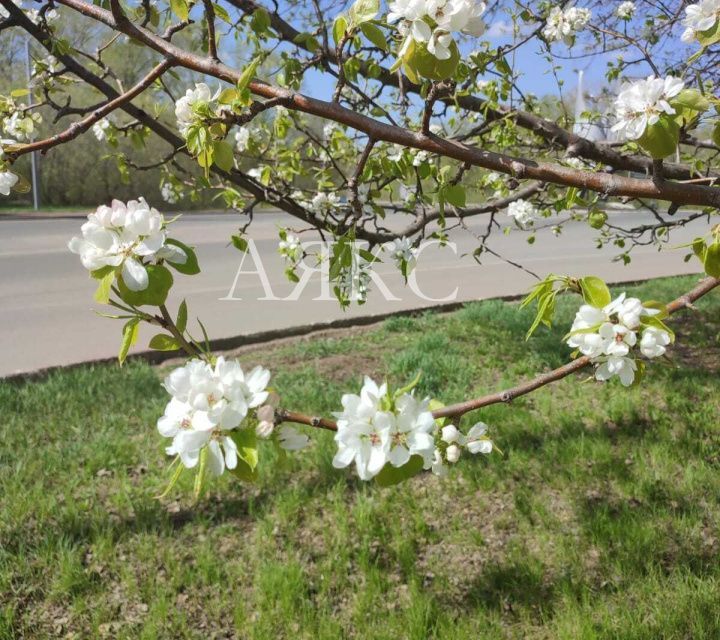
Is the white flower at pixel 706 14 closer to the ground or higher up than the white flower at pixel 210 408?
higher up

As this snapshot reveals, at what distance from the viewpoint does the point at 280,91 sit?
37.3 inches

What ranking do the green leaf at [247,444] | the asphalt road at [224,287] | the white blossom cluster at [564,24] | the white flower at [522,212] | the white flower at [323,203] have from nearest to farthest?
the green leaf at [247,444] → the white flower at [323,203] → the white blossom cluster at [564,24] → the white flower at [522,212] → the asphalt road at [224,287]

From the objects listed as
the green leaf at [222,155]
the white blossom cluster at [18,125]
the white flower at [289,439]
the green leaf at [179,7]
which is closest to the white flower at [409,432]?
the white flower at [289,439]

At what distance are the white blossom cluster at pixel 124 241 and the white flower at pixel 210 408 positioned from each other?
145 millimetres

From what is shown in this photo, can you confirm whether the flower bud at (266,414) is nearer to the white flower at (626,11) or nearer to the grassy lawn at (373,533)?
the grassy lawn at (373,533)

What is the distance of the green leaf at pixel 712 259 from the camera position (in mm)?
994

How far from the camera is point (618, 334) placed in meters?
0.99

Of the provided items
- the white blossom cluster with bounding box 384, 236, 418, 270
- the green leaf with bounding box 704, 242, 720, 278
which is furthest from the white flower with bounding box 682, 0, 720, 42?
the white blossom cluster with bounding box 384, 236, 418, 270

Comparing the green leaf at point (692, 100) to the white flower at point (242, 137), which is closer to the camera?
the green leaf at point (692, 100)

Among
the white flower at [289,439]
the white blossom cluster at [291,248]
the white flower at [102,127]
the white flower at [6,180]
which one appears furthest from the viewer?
the white flower at [102,127]

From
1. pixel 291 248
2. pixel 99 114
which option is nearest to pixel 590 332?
pixel 99 114

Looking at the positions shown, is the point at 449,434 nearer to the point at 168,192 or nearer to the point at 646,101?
the point at 646,101

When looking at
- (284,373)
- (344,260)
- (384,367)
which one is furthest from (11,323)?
(344,260)

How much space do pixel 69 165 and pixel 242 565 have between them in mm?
21439
